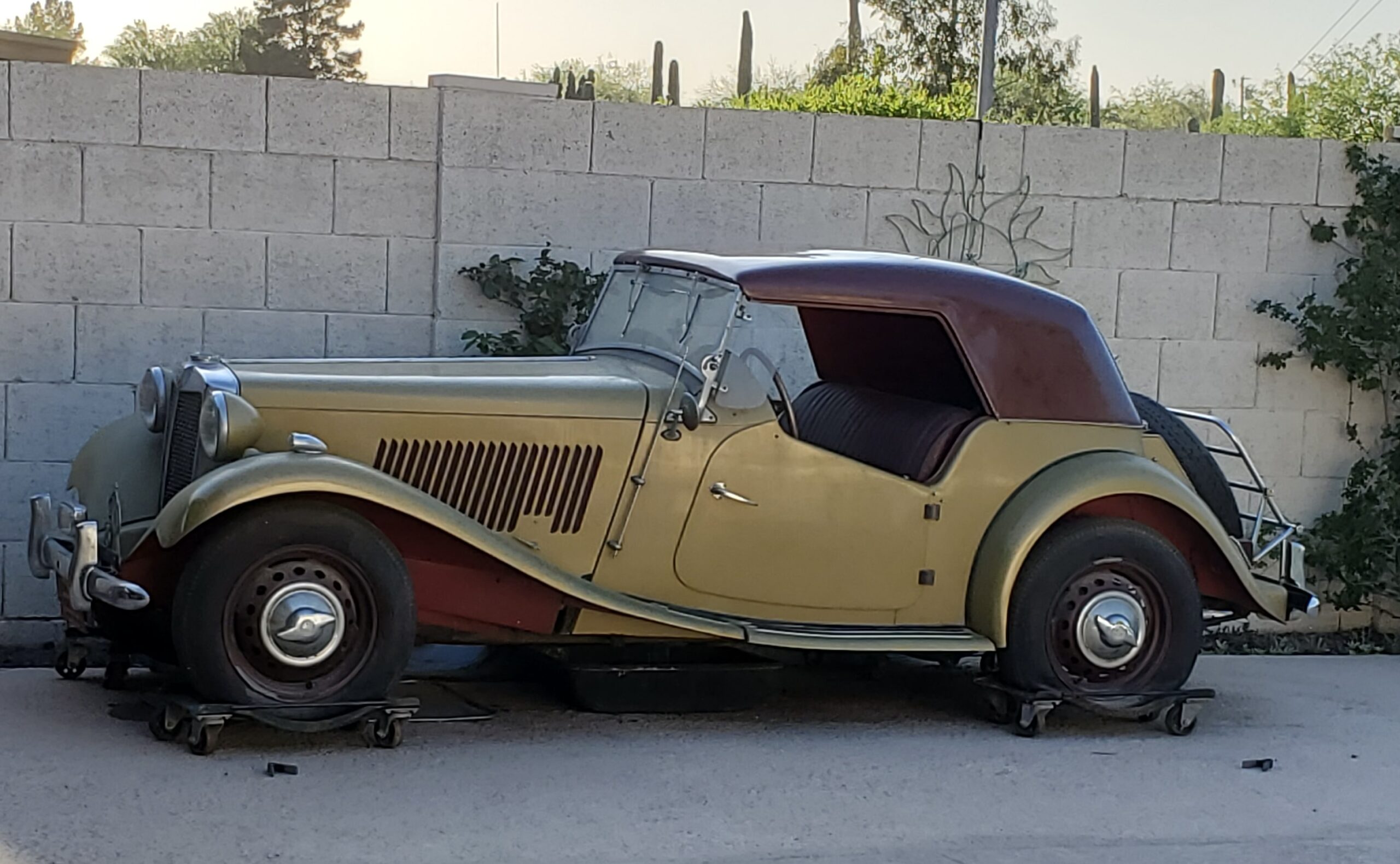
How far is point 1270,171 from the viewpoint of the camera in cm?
849

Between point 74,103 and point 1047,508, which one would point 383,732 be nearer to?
point 1047,508

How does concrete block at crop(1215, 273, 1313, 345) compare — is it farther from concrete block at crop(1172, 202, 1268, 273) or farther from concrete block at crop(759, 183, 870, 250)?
concrete block at crop(759, 183, 870, 250)

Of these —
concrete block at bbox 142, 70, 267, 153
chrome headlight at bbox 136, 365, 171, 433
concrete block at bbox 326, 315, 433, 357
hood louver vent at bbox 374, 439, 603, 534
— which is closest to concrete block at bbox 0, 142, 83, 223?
concrete block at bbox 142, 70, 267, 153

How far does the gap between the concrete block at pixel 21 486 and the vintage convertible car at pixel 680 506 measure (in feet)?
2.83

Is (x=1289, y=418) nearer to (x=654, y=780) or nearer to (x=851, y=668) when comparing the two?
(x=851, y=668)

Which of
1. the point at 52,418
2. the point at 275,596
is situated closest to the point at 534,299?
the point at 52,418

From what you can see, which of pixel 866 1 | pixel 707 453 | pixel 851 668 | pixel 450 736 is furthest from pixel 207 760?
pixel 866 1

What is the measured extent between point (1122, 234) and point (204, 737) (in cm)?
502

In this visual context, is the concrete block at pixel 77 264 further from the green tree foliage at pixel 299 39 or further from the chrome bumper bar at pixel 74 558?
the green tree foliage at pixel 299 39

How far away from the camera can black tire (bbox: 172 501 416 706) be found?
530cm

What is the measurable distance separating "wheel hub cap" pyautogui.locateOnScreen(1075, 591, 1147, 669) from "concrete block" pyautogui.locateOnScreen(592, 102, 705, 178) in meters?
2.78

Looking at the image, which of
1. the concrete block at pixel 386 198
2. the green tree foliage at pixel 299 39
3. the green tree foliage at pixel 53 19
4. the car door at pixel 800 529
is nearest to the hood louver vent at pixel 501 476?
the car door at pixel 800 529

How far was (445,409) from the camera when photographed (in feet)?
18.9

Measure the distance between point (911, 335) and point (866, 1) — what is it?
19.1m
